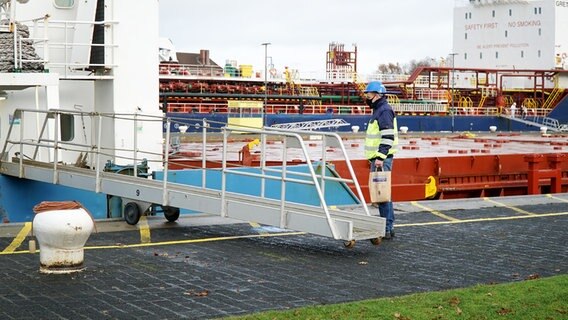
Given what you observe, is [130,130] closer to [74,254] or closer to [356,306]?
[74,254]

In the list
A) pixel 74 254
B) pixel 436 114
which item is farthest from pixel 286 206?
pixel 436 114

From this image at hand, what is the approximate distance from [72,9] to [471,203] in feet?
29.8

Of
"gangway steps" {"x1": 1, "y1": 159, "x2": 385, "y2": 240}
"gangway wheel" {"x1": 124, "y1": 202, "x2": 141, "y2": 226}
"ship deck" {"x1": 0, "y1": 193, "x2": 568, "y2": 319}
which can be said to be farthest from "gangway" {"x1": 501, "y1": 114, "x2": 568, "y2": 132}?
"gangway wheel" {"x1": 124, "y1": 202, "x2": 141, "y2": 226}

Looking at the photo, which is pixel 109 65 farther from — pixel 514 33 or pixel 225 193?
pixel 514 33

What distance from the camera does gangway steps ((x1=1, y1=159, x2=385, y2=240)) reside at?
432 inches

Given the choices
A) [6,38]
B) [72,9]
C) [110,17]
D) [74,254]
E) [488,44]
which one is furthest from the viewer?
[488,44]

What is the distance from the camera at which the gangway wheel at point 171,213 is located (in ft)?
43.9

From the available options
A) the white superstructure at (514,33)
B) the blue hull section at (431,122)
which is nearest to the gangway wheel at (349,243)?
the blue hull section at (431,122)

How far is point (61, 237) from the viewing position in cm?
938

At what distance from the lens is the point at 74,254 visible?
31.3ft

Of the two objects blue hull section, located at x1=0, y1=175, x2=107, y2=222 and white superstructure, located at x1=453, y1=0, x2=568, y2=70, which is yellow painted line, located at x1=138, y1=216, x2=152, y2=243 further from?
white superstructure, located at x1=453, y1=0, x2=568, y2=70

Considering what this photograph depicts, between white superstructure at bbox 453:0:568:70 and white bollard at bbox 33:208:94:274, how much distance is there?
5927 cm

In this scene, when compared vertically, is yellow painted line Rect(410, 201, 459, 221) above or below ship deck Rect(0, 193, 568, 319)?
above

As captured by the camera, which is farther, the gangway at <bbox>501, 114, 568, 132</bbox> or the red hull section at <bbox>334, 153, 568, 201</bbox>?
the gangway at <bbox>501, 114, 568, 132</bbox>
